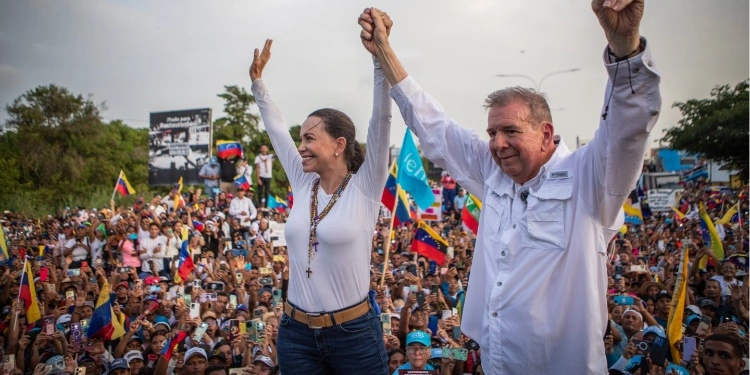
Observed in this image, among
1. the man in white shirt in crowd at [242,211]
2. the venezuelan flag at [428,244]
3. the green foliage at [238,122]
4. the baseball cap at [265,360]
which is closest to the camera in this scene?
the baseball cap at [265,360]

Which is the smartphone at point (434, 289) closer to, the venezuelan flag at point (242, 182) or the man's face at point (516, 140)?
the man's face at point (516, 140)

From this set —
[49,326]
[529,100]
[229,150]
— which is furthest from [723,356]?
[229,150]

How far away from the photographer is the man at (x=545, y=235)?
1819mm

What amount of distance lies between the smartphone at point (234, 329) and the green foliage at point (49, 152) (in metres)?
4.13

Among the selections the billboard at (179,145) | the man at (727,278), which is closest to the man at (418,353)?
the man at (727,278)

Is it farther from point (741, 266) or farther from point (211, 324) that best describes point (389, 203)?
point (741, 266)

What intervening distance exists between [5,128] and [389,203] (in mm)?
5520

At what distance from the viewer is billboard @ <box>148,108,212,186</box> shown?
2639cm

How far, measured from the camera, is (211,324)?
22.4 ft

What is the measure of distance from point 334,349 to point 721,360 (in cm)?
345

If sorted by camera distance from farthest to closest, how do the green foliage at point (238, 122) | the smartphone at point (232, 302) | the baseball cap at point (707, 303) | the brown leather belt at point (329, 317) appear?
the green foliage at point (238, 122) < the smartphone at point (232, 302) < the baseball cap at point (707, 303) < the brown leather belt at point (329, 317)

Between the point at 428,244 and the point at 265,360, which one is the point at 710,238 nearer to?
the point at 428,244

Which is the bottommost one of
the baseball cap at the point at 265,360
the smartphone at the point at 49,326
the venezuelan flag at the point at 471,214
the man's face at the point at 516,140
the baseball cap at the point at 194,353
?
the baseball cap at the point at 194,353

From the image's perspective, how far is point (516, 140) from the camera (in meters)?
2.05
